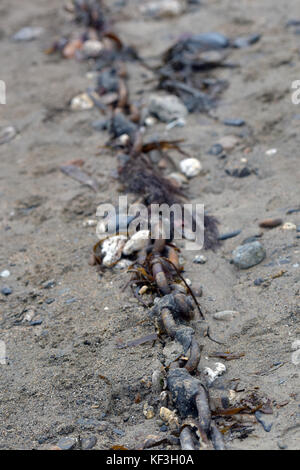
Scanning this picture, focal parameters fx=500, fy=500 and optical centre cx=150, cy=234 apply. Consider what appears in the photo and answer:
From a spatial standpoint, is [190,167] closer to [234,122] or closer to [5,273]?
[234,122]

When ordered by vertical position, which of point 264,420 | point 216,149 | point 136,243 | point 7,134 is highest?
point 264,420

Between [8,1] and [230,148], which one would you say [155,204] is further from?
[8,1]

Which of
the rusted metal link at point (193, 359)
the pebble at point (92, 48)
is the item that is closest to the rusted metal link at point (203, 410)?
the rusted metal link at point (193, 359)

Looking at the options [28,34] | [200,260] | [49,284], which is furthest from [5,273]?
[28,34]

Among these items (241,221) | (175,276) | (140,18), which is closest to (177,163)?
(241,221)

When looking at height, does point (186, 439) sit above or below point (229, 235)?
above

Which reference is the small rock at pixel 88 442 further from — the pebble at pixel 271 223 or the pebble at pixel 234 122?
the pebble at pixel 234 122
